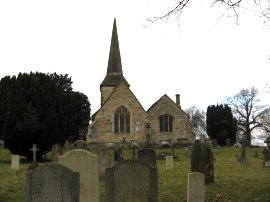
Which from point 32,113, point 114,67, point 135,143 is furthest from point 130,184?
point 114,67

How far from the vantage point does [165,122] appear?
160 ft

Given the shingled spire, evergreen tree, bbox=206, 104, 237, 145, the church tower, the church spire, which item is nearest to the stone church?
the church tower

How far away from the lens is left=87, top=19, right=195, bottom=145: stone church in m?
47.4

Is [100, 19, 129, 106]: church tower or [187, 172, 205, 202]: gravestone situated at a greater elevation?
[100, 19, 129, 106]: church tower

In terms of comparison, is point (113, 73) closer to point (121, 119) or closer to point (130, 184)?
point (121, 119)

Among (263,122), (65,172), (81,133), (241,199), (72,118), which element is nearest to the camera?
(65,172)

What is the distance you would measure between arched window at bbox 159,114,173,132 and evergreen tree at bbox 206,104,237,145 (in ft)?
37.1

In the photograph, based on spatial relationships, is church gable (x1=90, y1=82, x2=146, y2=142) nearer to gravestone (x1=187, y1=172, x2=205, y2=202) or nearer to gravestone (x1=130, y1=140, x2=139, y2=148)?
gravestone (x1=130, y1=140, x2=139, y2=148)

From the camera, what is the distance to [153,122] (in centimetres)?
4847

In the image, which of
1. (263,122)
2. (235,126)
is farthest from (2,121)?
(263,122)

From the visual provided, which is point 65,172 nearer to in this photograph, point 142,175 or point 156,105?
point 142,175

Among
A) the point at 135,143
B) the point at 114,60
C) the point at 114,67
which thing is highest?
the point at 114,60

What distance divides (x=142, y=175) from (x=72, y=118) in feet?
88.2

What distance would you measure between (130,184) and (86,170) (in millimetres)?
1959
